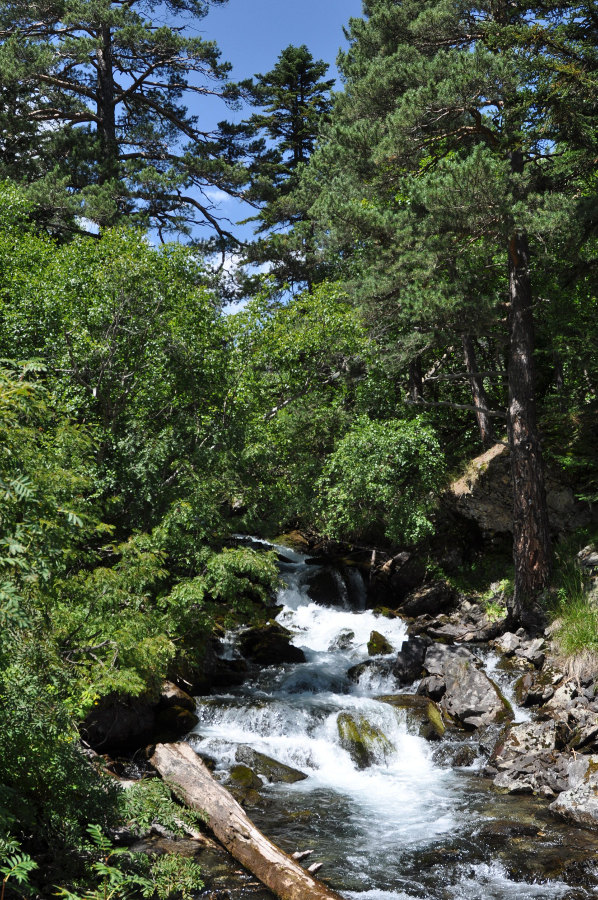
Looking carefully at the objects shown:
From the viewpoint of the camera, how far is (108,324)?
1205 centimetres

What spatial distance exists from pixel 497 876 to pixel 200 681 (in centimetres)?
656

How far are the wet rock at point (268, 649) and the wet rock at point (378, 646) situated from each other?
1474 millimetres

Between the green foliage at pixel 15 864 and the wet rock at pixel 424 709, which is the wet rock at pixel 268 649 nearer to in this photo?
the wet rock at pixel 424 709

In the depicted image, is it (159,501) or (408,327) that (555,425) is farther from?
(159,501)

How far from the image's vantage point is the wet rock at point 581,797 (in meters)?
7.12

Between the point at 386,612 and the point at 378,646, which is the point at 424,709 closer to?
the point at 378,646

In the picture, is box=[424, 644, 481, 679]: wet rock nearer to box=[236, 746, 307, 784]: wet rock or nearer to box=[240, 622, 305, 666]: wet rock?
box=[240, 622, 305, 666]: wet rock

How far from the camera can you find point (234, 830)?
6.48 metres

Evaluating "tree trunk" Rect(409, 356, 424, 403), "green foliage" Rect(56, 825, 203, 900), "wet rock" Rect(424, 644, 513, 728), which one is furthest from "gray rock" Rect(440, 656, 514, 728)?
"tree trunk" Rect(409, 356, 424, 403)

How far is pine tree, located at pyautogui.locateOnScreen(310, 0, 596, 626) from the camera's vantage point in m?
10.9

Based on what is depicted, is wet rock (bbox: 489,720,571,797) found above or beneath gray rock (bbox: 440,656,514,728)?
beneath

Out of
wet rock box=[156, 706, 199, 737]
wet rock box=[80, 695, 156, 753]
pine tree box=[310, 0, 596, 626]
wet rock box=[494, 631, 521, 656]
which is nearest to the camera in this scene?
wet rock box=[80, 695, 156, 753]

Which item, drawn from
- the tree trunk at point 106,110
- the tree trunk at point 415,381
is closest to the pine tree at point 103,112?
the tree trunk at point 106,110

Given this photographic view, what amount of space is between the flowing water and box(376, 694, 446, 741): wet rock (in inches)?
6.3
